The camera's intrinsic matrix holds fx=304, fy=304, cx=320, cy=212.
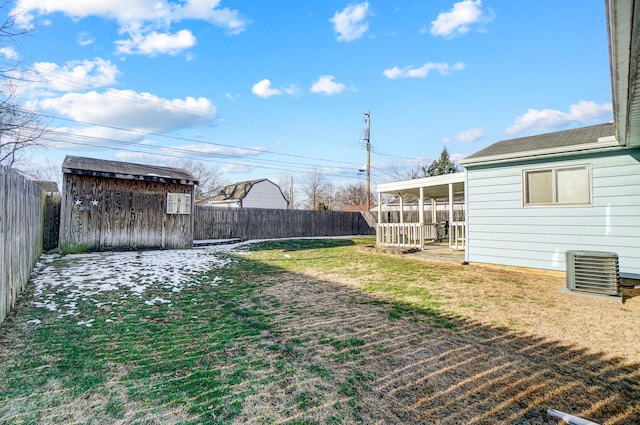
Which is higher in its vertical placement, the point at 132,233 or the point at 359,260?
the point at 132,233

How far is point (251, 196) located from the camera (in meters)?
25.5

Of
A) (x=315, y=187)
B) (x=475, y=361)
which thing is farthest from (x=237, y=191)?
(x=475, y=361)

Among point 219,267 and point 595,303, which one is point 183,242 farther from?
point 595,303

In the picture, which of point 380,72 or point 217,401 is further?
point 380,72

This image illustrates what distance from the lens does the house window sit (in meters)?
6.19

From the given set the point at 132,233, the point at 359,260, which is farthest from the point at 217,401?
the point at 132,233

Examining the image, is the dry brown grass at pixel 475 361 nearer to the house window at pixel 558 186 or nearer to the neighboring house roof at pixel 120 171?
the house window at pixel 558 186

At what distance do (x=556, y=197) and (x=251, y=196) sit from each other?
863 inches

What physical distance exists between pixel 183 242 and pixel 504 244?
33.0 feet

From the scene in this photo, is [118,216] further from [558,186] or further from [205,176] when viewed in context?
[205,176]

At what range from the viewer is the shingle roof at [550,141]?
6456mm

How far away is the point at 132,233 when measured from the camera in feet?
32.3

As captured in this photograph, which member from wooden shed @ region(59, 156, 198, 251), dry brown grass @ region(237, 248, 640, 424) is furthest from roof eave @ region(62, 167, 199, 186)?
dry brown grass @ region(237, 248, 640, 424)

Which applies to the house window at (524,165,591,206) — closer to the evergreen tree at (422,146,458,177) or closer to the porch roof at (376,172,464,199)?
the porch roof at (376,172,464,199)
